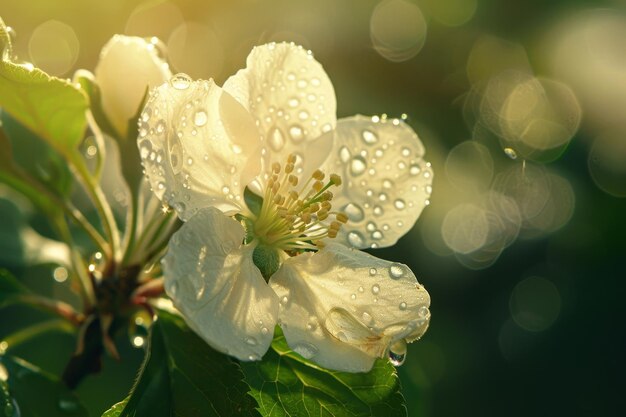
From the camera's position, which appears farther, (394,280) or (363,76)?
(363,76)

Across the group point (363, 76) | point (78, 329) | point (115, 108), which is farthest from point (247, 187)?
point (363, 76)

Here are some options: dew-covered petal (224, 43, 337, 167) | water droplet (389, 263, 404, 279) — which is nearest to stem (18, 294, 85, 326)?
dew-covered petal (224, 43, 337, 167)

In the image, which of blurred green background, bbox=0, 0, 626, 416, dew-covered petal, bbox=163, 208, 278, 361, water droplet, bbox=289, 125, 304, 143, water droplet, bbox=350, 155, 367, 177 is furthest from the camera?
blurred green background, bbox=0, 0, 626, 416

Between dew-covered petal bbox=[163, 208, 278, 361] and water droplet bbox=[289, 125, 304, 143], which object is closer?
dew-covered petal bbox=[163, 208, 278, 361]

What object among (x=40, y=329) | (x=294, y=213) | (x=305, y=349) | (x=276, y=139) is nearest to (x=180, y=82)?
(x=276, y=139)

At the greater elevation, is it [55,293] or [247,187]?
[247,187]

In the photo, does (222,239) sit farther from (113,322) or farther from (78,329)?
(78,329)

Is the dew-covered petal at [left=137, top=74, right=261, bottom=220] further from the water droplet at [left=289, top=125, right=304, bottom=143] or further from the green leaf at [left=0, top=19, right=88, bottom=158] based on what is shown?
the green leaf at [left=0, top=19, right=88, bottom=158]
